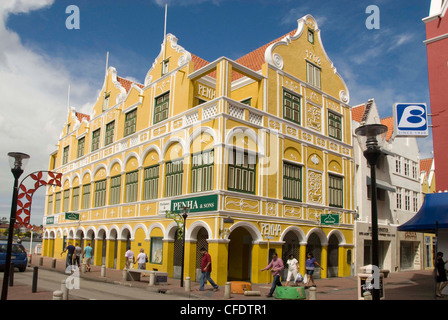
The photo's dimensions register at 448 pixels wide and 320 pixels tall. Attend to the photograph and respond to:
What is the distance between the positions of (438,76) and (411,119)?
3.93m

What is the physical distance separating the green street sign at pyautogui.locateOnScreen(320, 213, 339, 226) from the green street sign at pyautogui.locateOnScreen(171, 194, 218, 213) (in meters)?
7.91

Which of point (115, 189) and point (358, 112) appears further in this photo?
point (358, 112)

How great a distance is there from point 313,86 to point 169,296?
1602 centimetres

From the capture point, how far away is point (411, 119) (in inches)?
525

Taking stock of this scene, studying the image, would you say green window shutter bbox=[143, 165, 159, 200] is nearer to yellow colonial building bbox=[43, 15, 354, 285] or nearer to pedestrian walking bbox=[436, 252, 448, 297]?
yellow colonial building bbox=[43, 15, 354, 285]

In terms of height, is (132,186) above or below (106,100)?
below

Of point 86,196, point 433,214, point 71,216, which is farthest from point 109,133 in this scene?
point 433,214

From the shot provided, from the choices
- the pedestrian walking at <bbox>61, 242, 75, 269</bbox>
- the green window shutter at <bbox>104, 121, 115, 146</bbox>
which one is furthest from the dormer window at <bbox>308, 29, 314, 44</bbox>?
the pedestrian walking at <bbox>61, 242, 75, 269</bbox>

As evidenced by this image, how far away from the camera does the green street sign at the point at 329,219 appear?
23222 millimetres

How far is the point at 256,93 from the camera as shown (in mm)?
22859

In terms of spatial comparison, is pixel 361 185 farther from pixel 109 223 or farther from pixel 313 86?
pixel 109 223

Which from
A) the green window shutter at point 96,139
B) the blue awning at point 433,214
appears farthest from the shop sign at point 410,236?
the green window shutter at point 96,139

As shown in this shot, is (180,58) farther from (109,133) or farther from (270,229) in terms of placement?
(270,229)
